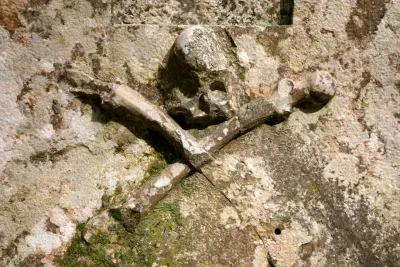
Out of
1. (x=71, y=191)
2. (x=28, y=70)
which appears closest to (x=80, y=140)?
(x=71, y=191)

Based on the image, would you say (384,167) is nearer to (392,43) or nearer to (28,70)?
(392,43)

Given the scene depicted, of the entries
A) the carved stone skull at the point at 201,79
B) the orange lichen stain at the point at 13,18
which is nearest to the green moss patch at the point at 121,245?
the carved stone skull at the point at 201,79

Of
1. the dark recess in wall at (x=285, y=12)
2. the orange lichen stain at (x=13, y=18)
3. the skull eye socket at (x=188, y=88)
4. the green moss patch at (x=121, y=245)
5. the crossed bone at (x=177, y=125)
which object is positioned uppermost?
the orange lichen stain at (x=13, y=18)

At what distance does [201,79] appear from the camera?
249 cm

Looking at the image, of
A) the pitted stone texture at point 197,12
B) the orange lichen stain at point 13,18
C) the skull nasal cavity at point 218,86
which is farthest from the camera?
the pitted stone texture at point 197,12

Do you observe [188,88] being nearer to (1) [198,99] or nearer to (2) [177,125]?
(1) [198,99]

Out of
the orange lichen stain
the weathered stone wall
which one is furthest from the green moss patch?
the orange lichen stain

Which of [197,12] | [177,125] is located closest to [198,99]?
[177,125]

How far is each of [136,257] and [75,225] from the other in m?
0.32

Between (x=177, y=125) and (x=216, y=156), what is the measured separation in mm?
244

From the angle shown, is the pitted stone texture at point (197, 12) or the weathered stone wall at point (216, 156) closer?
the weathered stone wall at point (216, 156)

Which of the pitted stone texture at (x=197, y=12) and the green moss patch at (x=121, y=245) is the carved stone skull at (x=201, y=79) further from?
the green moss patch at (x=121, y=245)

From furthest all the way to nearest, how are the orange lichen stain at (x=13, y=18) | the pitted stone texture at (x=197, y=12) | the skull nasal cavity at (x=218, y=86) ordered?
the pitted stone texture at (x=197, y=12)
the skull nasal cavity at (x=218, y=86)
the orange lichen stain at (x=13, y=18)

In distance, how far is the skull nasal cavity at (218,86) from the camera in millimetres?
2533
